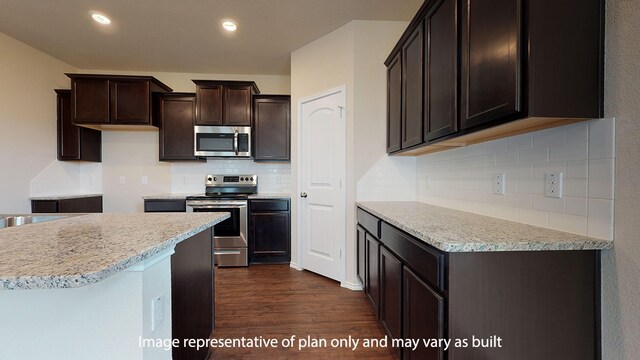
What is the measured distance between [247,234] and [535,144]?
3.04 metres

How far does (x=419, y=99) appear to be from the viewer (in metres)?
1.86

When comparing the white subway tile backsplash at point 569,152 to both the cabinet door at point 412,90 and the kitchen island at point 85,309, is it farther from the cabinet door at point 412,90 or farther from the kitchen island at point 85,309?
the kitchen island at point 85,309

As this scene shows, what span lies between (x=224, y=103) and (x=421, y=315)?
3.40 m

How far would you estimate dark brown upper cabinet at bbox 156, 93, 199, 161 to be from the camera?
3.68 metres

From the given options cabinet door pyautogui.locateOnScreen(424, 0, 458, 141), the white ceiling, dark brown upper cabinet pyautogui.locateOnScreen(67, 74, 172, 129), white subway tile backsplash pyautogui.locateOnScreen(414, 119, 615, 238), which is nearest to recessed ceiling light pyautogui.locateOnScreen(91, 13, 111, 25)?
the white ceiling

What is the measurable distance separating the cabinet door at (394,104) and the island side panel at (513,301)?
1.45 metres

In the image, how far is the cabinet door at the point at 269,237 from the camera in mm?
3486

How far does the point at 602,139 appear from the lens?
1.02 metres

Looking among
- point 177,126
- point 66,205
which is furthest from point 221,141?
point 66,205

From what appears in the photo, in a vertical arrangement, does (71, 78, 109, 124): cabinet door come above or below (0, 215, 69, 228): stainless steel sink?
above

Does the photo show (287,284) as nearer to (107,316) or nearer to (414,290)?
(414,290)

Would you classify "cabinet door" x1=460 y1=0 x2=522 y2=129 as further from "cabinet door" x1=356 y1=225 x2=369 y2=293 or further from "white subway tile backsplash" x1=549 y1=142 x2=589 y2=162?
"cabinet door" x1=356 y1=225 x2=369 y2=293

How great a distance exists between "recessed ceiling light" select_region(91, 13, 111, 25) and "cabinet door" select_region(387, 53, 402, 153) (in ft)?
9.36

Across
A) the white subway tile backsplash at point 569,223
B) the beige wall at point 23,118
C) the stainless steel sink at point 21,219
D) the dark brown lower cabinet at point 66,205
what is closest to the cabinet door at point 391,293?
the white subway tile backsplash at point 569,223
